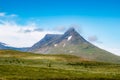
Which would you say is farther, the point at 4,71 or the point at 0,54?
the point at 0,54

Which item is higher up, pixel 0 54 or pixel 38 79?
pixel 0 54

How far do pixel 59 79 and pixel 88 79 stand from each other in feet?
27.9

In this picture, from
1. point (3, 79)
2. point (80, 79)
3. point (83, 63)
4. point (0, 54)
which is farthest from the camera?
point (0, 54)

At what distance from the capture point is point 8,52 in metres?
152

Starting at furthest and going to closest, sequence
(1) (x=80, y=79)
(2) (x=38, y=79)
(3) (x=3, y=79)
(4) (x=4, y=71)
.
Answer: (4) (x=4, y=71) → (1) (x=80, y=79) → (2) (x=38, y=79) → (3) (x=3, y=79)

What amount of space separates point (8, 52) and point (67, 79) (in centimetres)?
8628

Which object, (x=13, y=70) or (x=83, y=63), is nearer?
(x=13, y=70)

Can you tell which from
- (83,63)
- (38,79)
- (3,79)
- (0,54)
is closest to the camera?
(3,79)

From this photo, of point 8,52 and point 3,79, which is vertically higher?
point 8,52

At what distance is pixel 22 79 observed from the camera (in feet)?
218

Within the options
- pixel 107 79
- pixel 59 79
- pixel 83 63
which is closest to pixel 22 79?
pixel 59 79

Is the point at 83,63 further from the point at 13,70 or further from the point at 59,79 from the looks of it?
the point at 59,79

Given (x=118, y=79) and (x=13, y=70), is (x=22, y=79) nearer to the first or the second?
(x=13, y=70)

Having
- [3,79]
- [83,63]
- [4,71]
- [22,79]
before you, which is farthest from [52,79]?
[83,63]
